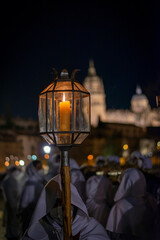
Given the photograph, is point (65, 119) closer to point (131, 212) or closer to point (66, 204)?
point (66, 204)

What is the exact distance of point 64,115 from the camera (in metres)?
3.45

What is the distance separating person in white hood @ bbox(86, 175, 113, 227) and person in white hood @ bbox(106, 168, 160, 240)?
787 mm

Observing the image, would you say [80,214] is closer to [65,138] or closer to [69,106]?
[65,138]

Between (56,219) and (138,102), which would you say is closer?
(56,219)

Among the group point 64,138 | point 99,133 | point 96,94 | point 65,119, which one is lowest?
point 64,138

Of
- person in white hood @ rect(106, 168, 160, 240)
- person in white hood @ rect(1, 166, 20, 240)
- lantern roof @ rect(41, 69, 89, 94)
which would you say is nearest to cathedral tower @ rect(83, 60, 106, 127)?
person in white hood @ rect(1, 166, 20, 240)

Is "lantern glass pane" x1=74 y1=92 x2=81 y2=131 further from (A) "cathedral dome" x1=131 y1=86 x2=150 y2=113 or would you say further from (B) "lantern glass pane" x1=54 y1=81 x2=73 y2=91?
(A) "cathedral dome" x1=131 y1=86 x2=150 y2=113

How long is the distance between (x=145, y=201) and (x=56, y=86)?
8.63 feet

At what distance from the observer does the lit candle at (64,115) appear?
3455 millimetres

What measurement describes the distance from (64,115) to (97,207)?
10.4 feet

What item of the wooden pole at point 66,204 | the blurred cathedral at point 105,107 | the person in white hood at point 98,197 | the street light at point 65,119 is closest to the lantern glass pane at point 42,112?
the street light at point 65,119

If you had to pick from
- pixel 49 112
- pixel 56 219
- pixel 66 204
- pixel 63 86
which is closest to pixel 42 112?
pixel 49 112

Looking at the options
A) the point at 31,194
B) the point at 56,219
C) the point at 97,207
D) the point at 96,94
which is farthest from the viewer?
the point at 96,94

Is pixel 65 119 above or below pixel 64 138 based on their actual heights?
above
